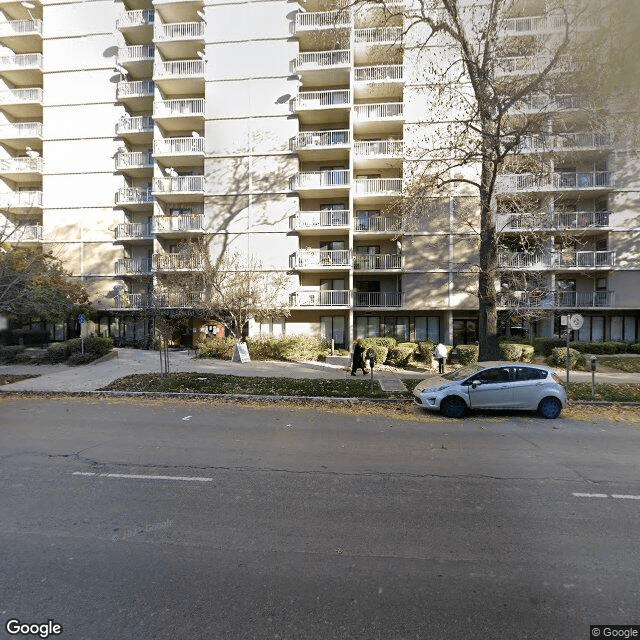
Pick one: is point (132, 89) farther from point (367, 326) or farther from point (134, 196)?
point (367, 326)

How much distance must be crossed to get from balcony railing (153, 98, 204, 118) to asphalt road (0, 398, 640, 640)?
22526 mm

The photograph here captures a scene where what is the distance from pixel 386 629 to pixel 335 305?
19.7 meters

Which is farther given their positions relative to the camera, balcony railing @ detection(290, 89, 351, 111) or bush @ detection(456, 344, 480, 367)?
balcony railing @ detection(290, 89, 351, 111)

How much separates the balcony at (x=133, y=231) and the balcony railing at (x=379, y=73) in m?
16.5

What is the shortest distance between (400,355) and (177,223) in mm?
16204

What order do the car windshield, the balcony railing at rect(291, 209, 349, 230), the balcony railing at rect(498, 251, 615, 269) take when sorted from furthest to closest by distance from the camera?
the balcony railing at rect(291, 209, 349, 230), the balcony railing at rect(498, 251, 615, 269), the car windshield


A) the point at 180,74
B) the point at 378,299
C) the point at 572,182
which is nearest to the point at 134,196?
the point at 180,74

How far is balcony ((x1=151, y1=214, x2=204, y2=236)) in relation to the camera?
23094 millimetres

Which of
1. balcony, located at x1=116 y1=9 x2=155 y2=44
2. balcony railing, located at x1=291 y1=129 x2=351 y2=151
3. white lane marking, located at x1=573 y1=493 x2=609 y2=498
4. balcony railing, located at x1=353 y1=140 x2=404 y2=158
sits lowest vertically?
white lane marking, located at x1=573 y1=493 x2=609 y2=498

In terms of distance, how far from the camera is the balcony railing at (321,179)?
71.8ft

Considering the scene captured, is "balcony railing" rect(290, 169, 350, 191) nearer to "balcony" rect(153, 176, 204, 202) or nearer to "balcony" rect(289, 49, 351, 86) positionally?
"balcony" rect(289, 49, 351, 86)

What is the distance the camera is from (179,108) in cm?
2381

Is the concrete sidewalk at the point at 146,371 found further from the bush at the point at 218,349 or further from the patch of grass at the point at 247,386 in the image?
the patch of grass at the point at 247,386

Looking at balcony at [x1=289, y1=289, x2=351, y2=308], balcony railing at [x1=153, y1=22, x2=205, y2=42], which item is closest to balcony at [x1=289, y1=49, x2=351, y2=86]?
balcony railing at [x1=153, y1=22, x2=205, y2=42]
